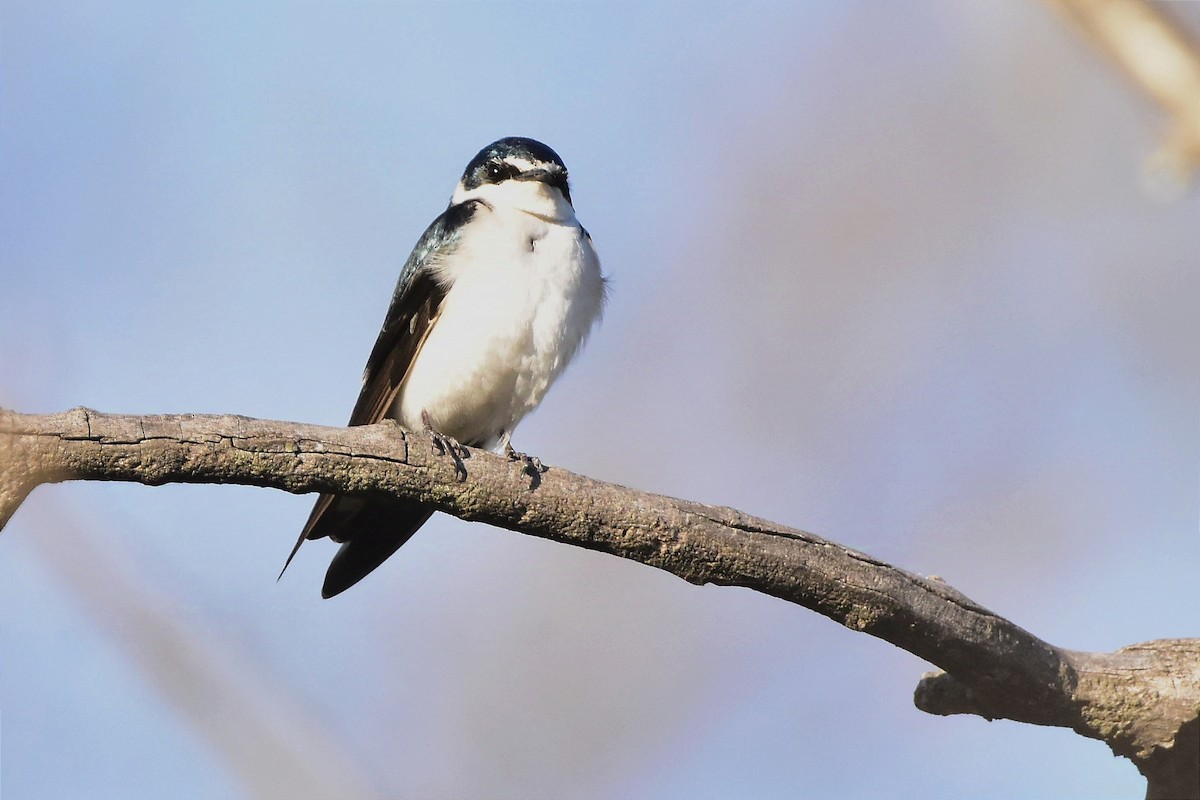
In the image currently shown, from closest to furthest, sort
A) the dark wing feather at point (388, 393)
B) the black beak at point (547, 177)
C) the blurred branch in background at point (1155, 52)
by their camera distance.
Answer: the blurred branch in background at point (1155, 52) → the dark wing feather at point (388, 393) → the black beak at point (547, 177)

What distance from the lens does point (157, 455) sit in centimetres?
308

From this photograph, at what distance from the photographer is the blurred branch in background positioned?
132 cm

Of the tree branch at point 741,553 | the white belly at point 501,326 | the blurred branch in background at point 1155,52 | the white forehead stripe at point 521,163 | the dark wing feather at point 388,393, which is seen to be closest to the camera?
the blurred branch in background at point 1155,52

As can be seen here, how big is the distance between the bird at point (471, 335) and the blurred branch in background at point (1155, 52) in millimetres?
3404

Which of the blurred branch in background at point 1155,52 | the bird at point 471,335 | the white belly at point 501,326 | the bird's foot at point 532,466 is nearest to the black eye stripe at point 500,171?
the bird at point 471,335

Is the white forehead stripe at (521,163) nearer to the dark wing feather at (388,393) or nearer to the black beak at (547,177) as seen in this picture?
the black beak at (547,177)

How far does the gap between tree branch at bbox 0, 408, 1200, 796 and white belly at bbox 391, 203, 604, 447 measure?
48.5 inches

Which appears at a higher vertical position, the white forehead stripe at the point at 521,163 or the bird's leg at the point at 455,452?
the white forehead stripe at the point at 521,163

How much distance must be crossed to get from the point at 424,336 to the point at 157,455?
1.96m

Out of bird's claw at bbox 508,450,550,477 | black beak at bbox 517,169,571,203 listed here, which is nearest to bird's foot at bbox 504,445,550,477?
bird's claw at bbox 508,450,550,477

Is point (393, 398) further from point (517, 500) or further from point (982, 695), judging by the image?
point (982, 695)

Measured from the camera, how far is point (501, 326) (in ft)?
15.6

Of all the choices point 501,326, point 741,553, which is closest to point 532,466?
point 741,553

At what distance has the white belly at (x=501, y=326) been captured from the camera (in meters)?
4.79
